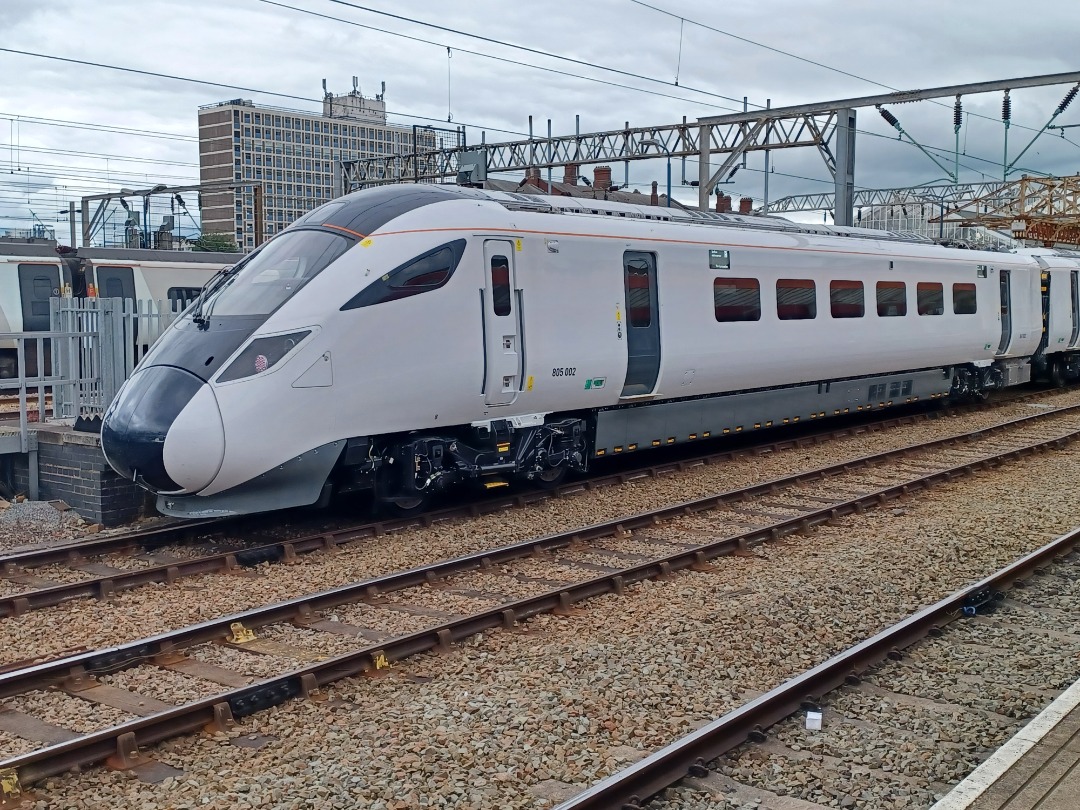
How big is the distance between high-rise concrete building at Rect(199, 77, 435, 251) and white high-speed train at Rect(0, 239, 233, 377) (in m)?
87.8

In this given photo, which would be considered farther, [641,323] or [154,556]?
[641,323]

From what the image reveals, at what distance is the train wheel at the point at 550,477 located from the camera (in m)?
12.6

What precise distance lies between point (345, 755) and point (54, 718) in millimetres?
1819

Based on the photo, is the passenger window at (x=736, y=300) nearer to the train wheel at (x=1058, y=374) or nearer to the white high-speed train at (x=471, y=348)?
the white high-speed train at (x=471, y=348)

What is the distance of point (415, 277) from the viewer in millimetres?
10352

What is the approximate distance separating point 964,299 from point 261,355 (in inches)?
584

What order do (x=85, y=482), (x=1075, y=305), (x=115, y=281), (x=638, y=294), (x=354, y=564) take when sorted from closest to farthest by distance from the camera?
(x=354, y=564) < (x=85, y=482) < (x=638, y=294) < (x=115, y=281) < (x=1075, y=305)

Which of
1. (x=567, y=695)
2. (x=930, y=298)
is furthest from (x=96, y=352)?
(x=930, y=298)

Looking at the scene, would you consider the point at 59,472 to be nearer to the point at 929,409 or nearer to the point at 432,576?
the point at 432,576

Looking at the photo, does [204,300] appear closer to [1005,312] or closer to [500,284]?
[500,284]

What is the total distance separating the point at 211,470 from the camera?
924 cm

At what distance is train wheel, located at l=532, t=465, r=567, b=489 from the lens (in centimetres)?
A: 1265

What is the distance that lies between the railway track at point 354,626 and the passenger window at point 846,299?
14.8 feet

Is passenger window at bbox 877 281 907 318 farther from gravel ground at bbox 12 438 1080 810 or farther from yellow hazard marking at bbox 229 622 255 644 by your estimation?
yellow hazard marking at bbox 229 622 255 644
